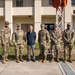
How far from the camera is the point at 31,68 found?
9.76 meters

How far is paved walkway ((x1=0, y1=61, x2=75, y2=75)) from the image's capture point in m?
8.83

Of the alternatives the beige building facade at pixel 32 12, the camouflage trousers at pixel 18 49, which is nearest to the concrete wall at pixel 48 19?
the beige building facade at pixel 32 12

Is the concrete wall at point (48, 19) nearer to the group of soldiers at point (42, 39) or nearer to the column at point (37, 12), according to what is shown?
the column at point (37, 12)

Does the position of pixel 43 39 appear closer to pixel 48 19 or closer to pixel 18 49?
pixel 18 49

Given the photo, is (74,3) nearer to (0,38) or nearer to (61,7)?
(61,7)

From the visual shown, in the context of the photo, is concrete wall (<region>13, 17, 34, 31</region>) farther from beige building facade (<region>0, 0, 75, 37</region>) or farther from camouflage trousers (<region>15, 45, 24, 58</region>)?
camouflage trousers (<region>15, 45, 24, 58</region>)

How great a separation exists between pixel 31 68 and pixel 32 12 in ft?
65.0

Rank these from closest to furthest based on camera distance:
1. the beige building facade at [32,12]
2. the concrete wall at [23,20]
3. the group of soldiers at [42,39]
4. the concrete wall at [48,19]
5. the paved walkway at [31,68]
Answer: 1. the paved walkway at [31,68]
2. the group of soldiers at [42,39]
3. the beige building facade at [32,12]
4. the concrete wall at [48,19]
5. the concrete wall at [23,20]

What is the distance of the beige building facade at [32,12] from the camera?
28.7 metres

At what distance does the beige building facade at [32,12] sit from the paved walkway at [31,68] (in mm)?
17967

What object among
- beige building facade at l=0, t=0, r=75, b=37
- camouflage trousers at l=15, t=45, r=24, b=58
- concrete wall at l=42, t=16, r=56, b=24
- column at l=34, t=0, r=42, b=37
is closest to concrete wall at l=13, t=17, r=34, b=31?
beige building facade at l=0, t=0, r=75, b=37

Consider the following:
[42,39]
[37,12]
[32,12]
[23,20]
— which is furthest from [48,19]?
[42,39]

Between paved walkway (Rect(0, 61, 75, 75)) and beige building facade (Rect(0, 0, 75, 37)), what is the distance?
1797 cm

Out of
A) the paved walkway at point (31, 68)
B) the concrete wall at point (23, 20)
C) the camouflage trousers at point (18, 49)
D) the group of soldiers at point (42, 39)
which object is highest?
the concrete wall at point (23, 20)
